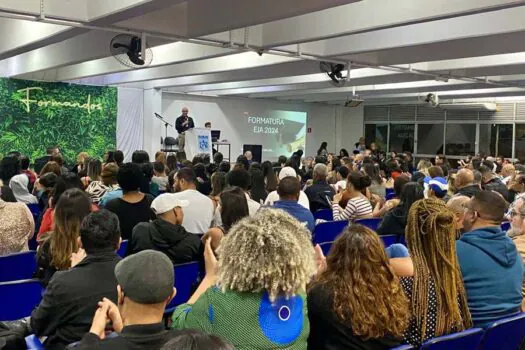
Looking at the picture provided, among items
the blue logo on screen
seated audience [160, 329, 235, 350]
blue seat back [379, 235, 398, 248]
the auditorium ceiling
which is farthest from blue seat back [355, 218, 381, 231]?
the blue logo on screen

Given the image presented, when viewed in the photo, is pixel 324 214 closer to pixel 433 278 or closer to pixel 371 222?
pixel 371 222

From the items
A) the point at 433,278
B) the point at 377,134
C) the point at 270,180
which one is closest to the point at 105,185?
the point at 270,180

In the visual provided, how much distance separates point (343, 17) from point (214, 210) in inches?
137

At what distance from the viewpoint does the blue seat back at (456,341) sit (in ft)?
6.75

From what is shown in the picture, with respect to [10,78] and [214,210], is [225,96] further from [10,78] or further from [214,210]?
[214,210]

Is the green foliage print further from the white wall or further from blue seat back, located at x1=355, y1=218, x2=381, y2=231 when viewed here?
blue seat back, located at x1=355, y1=218, x2=381, y2=231

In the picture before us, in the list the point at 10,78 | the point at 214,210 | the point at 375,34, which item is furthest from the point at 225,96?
the point at 214,210

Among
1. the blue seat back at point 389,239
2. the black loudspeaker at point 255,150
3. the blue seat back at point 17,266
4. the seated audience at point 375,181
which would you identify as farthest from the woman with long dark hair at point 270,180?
the black loudspeaker at point 255,150

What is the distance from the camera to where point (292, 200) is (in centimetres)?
463

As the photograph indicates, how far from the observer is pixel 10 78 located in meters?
13.2

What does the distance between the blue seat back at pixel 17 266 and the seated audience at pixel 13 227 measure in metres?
0.49

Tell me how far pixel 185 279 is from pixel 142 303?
1.63m

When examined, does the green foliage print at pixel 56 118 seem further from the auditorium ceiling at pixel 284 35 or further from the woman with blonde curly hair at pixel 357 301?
the woman with blonde curly hair at pixel 357 301

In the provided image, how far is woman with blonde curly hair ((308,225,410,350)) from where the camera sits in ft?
A: 6.77
